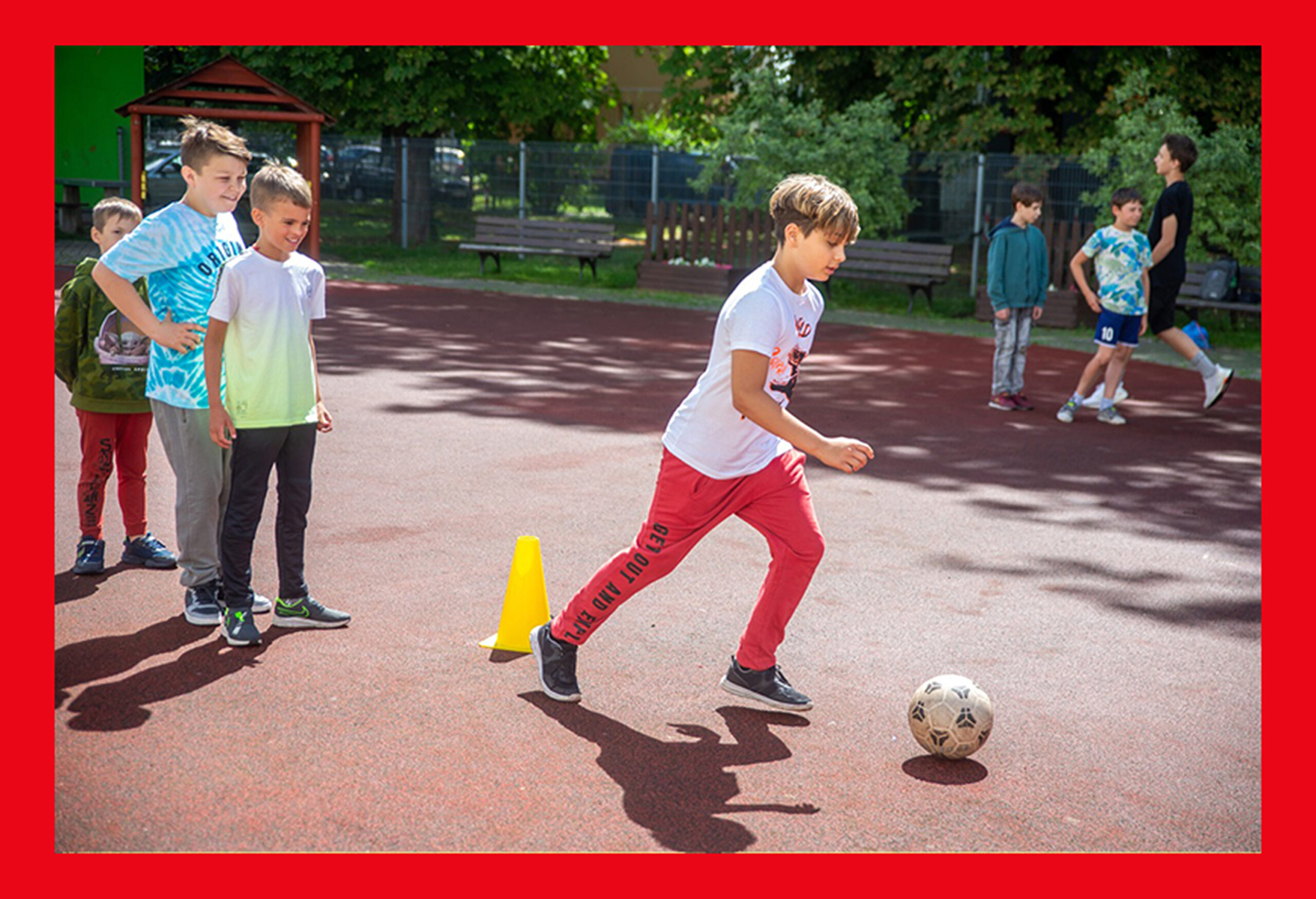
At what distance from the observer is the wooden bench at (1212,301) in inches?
614

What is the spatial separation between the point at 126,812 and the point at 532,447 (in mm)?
5211

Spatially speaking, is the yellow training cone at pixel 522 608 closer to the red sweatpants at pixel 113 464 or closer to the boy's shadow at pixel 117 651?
the boy's shadow at pixel 117 651

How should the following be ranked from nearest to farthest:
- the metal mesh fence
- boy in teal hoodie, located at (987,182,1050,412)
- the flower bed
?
1. boy in teal hoodie, located at (987,182,1050,412)
2. the flower bed
3. the metal mesh fence

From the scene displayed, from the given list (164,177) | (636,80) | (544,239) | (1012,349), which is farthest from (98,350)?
(636,80)

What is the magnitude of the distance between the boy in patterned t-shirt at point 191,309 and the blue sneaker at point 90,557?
0.63 meters

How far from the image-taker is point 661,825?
11.6 feet

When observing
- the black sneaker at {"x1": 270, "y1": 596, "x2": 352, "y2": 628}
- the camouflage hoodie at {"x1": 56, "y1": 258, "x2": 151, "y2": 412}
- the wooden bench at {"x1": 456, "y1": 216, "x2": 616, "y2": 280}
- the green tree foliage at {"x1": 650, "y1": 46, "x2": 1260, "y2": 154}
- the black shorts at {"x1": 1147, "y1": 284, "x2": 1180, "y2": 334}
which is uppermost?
the green tree foliage at {"x1": 650, "y1": 46, "x2": 1260, "y2": 154}

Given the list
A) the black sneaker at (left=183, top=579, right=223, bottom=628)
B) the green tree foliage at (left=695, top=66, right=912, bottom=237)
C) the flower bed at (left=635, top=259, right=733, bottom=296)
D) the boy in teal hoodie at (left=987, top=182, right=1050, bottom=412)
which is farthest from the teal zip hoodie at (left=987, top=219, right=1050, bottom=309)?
the green tree foliage at (left=695, top=66, right=912, bottom=237)

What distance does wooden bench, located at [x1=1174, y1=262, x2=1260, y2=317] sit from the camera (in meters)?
15.6

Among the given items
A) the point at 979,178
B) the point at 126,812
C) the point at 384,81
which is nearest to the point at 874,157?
the point at 979,178

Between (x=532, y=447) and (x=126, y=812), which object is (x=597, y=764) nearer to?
(x=126, y=812)

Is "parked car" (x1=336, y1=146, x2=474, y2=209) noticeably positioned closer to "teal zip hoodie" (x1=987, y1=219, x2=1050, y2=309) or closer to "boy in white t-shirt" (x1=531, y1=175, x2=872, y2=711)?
"teal zip hoodie" (x1=987, y1=219, x2=1050, y2=309)

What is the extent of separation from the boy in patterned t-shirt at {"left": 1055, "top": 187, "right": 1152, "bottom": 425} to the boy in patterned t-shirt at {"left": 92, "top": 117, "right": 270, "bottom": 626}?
677cm

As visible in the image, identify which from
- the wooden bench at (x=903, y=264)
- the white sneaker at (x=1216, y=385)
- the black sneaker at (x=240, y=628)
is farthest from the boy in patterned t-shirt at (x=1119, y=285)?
the wooden bench at (x=903, y=264)
